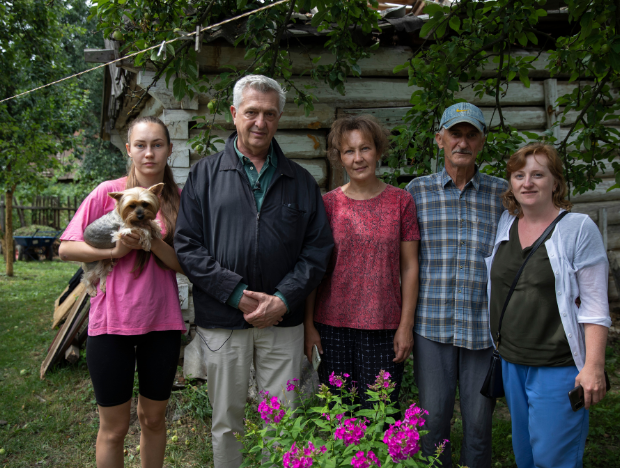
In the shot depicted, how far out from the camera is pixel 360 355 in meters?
2.47

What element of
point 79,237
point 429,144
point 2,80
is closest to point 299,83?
point 429,144

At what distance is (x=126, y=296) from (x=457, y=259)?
1.84 meters

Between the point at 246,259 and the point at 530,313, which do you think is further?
the point at 246,259

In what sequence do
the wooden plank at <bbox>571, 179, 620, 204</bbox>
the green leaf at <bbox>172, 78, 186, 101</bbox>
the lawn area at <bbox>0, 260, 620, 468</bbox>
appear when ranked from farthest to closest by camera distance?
1. the wooden plank at <bbox>571, 179, 620, 204</bbox>
2. the lawn area at <bbox>0, 260, 620, 468</bbox>
3. the green leaf at <bbox>172, 78, 186, 101</bbox>

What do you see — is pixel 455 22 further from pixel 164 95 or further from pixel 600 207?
pixel 600 207

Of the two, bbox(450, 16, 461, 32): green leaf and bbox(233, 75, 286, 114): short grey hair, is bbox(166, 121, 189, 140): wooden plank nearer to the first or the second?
bbox(233, 75, 286, 114): short grey hair

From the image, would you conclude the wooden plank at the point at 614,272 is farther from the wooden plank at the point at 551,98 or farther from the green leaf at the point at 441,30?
the green leaf at the point at 441,30

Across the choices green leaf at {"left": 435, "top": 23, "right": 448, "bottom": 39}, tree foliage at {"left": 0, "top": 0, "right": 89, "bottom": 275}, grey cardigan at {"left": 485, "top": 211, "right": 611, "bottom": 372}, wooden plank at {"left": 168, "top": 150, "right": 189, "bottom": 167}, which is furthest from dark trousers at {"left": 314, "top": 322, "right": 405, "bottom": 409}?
tree foliage at {"left": 0, "top": 0, "right": 89, "bottom": 275}

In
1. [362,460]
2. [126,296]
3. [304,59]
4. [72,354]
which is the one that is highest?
[304,59]

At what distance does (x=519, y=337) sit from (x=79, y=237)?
235 cm

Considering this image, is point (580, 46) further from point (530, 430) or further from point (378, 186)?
point (530, 430)

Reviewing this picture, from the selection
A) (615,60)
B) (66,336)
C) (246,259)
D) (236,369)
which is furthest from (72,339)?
(615,60)

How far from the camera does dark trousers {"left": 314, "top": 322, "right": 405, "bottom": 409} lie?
2436mm

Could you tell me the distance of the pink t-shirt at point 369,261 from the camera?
2.43 metres
